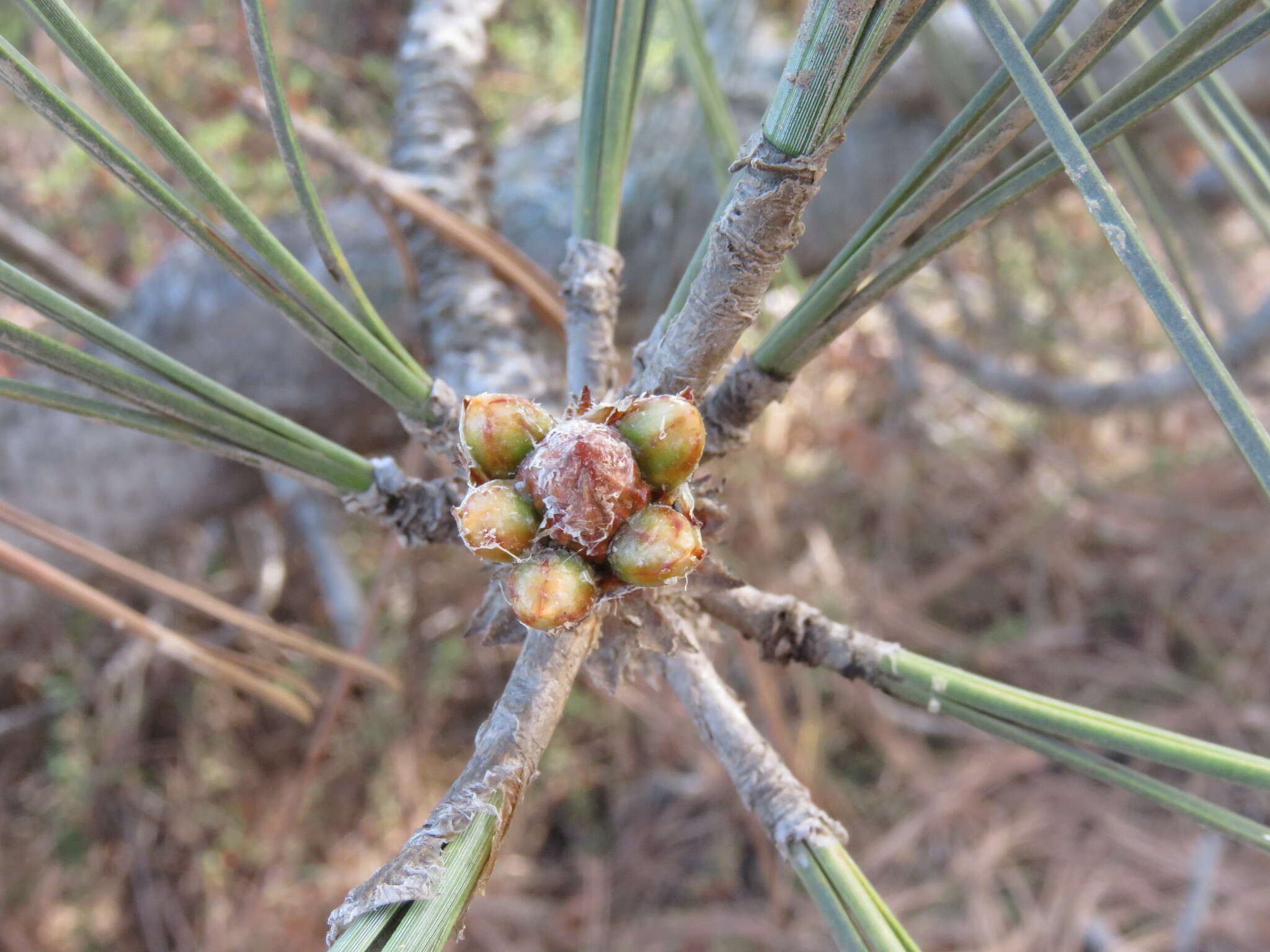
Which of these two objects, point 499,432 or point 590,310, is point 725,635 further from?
point 499,432

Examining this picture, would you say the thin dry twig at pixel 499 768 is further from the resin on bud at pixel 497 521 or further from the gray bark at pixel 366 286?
the gray bark at pixel 366 286

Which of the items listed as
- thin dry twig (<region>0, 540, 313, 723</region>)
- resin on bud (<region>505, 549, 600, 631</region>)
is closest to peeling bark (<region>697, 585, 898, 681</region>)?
resin on bud (<region>505, 549, 600, 631</region>)

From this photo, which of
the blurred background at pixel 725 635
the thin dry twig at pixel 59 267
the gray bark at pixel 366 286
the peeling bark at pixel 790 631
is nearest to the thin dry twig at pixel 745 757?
the peeling bark at pixel 790 631

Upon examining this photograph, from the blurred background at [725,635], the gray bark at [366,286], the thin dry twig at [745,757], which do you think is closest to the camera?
the thin dry twig at [745,757]

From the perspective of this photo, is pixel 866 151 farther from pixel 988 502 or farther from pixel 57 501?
pixel 57 501

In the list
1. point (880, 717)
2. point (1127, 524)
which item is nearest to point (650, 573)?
point (880, 717)

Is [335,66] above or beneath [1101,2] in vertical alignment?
above

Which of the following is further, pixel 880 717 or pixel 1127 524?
pixel 1127 524
